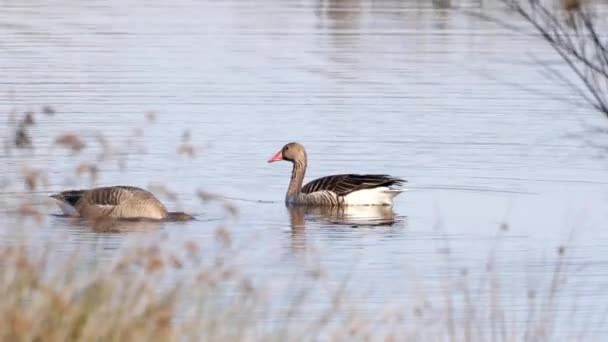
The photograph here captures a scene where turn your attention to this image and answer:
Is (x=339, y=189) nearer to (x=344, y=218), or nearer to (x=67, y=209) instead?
(x=344, y=218)

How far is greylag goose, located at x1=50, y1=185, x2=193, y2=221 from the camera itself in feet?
50.8

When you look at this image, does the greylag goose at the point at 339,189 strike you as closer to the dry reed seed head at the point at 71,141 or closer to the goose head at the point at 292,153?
the goose head at the point at 292,153

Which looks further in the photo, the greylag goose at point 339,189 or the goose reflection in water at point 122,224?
the greylag goose at point 339,189

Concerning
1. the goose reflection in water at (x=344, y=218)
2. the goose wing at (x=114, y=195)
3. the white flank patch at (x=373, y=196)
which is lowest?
the goose reflection in water at (x=344, y=218)

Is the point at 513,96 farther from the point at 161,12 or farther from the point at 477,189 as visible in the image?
the point at 161,12

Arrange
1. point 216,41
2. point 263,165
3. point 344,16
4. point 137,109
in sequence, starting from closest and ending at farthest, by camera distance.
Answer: point 263,165 → point 137,109 → point 216,41 → point 344,16

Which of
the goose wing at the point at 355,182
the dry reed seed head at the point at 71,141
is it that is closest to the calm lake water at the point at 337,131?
the goose wing at the point at 355,182

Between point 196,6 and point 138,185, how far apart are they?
19.3 metres

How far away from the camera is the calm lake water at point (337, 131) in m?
13.7

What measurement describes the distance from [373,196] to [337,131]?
3.78 m

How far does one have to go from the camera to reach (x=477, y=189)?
17250mm

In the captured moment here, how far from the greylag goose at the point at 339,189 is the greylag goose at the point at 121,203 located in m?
1.84

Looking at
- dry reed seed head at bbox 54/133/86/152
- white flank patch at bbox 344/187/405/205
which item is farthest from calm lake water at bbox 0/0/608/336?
dry reed seed head at bbox 54/133/86/152

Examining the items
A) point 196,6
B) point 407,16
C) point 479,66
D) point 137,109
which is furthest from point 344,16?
point 137,109
